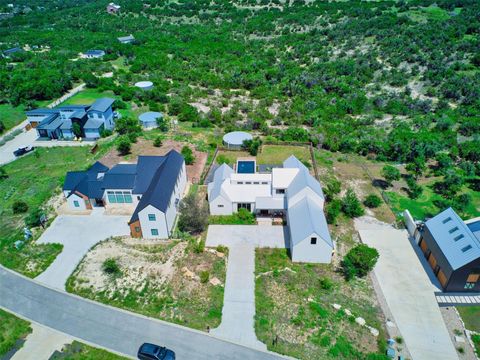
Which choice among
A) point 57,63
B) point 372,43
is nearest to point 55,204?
point 57,63

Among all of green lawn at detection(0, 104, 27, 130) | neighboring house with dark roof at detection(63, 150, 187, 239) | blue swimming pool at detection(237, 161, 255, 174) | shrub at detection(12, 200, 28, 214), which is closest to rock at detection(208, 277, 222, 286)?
neighboring house with dark roof at detection(63, 150, 187, 239)

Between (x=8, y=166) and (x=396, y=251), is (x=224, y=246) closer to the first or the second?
(x=396, y=251)

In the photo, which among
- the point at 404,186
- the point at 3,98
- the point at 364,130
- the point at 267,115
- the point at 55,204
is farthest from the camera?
the point at 3,98

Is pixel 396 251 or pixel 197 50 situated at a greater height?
pixel 396 251

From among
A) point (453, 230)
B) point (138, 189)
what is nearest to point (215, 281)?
point (138, 189)

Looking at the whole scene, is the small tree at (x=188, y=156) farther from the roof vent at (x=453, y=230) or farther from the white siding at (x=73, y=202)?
the roof vent at (x=453, y=230)

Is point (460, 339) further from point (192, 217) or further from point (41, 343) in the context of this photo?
point (41, 343)
